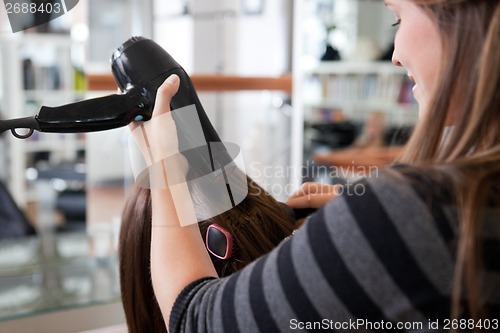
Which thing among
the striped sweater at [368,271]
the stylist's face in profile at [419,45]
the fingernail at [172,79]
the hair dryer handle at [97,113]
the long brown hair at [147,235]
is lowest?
the long brown hair at [147,235]

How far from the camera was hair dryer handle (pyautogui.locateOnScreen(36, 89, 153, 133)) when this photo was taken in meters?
0.63

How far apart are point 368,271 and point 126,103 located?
1.08 ft

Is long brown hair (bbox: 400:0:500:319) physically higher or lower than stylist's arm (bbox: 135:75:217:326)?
higher

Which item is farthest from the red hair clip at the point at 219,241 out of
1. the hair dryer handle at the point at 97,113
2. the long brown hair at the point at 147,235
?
the hair dryer handle at the point at 97,113

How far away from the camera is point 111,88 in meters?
1.48

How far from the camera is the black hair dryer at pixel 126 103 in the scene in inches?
24.9

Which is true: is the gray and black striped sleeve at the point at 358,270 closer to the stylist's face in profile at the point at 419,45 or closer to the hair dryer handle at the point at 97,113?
the stylist's face in profile at the point at 419,45

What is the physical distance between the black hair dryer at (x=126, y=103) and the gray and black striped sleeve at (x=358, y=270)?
0.24m

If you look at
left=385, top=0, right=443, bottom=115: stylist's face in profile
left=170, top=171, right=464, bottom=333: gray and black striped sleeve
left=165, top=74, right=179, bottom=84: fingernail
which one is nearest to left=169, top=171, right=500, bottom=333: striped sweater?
left=170, top=171, right=464, bottom=333: gray and black striped sleeve

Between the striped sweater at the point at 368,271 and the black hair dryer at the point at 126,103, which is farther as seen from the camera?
the black hair dryer at the point at 126,103

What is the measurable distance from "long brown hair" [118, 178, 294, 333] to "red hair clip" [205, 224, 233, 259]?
38 mm

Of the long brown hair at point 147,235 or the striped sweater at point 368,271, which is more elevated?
the striped sweater at point 368,271

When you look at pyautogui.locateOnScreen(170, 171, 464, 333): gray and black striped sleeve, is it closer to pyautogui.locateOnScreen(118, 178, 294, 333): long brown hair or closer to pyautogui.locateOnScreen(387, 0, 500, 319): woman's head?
pyautogui.locateOnScreen(387, 0, 500, 319): woman's head

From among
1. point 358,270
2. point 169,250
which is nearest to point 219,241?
point 169,250
